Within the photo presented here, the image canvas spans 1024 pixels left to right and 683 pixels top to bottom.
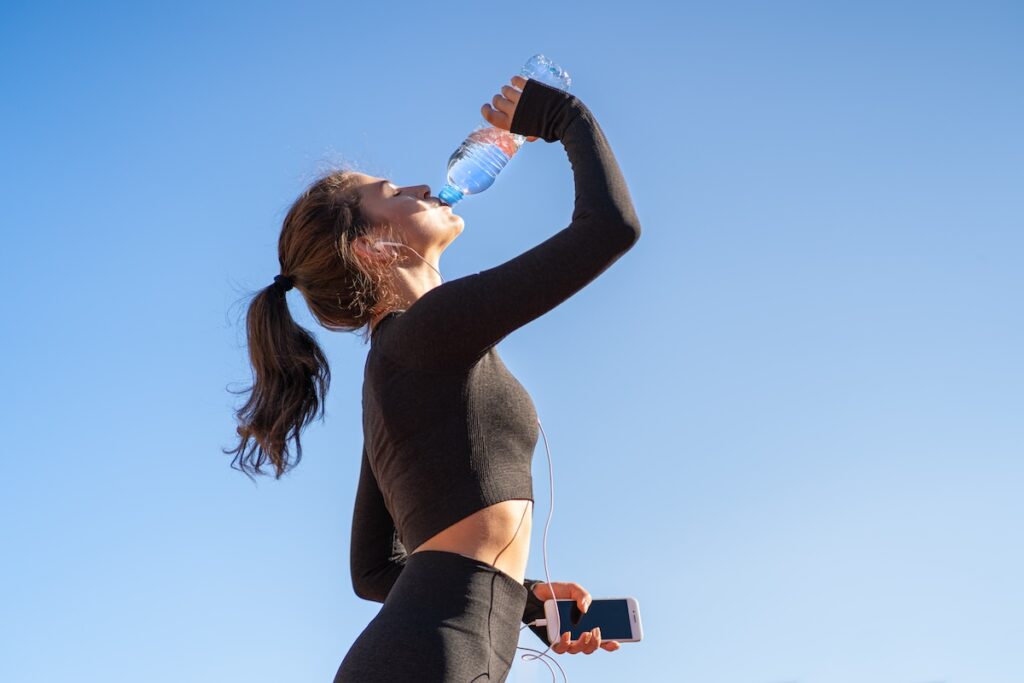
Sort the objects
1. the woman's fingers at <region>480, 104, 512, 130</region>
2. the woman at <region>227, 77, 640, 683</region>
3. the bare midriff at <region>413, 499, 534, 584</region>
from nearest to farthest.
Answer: the woman at <region>227, 77, 640, 683</region> → the bare midriff at <region>413, 499, 534, 584</region> → the woman's fingers at <region>480, 104, 512, 130</region>

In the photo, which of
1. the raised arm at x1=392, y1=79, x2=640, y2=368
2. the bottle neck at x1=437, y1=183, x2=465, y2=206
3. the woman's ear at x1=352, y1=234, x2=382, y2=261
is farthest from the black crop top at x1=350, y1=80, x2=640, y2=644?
the bottle neck at x1=437, y1=183, x2=465, y2=206

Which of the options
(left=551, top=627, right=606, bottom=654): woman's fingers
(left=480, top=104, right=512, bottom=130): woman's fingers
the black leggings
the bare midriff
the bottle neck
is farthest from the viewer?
the bottle neck

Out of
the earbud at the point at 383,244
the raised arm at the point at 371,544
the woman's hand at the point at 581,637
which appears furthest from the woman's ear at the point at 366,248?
the woman's hand at the point at 581,637

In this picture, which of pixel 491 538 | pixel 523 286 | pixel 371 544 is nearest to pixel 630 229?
pixel 523 286

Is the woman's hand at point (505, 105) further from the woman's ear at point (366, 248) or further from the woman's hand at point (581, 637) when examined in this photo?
the woman's hand at point (581, 637)

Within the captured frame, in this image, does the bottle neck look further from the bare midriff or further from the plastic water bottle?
the bare midriff

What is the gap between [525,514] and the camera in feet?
9.86

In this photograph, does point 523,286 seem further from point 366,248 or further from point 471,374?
point 366,248

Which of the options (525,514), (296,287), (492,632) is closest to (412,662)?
(492,632)

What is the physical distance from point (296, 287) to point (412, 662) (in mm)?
1787

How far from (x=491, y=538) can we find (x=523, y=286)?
73 cm

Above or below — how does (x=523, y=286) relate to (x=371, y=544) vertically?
above

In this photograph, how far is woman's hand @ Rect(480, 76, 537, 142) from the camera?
3.43 m

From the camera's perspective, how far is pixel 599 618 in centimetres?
352
